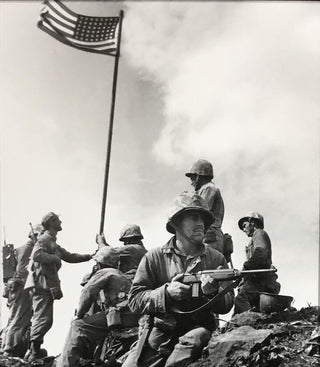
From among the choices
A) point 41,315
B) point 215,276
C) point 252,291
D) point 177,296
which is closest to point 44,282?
point 41,315

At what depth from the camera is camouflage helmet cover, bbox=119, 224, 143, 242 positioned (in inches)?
438

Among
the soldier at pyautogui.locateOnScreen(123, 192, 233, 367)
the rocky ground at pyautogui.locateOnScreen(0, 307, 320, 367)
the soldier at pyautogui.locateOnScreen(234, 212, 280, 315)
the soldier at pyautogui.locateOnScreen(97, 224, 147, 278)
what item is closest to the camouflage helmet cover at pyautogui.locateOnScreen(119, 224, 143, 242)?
the soldier at pyautogui.locateOnScreen(97, 224, 147, 278)

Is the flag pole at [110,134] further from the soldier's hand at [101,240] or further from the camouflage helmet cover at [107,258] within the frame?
the camouflage helmet cover at [107,258]

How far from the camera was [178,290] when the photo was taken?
17.1 ft

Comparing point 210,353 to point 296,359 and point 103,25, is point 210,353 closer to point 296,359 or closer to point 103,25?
point 296,359

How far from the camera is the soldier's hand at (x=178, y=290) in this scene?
17.1 feet

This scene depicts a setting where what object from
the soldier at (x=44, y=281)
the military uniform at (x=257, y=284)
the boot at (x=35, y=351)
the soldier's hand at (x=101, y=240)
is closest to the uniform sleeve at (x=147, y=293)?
the military uniform at (x=257, y=284)

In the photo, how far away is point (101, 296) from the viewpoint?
8445mm

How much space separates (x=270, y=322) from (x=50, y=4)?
7889mm

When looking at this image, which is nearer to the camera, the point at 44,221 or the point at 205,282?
the point at 205,282

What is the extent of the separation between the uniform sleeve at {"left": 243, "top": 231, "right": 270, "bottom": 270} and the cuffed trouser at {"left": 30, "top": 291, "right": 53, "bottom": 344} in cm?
358

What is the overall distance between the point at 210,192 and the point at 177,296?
176 inches

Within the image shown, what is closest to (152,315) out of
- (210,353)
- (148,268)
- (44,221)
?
(148,268)

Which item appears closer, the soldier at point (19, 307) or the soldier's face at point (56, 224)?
the soldier at point (19, 307)
